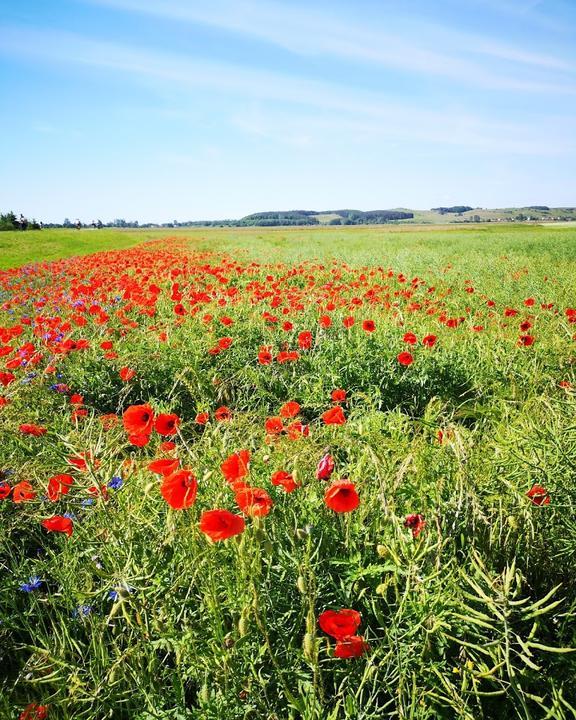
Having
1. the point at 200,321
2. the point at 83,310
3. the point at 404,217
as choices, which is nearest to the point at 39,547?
the point at 200,321

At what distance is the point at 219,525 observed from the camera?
108 centimetres

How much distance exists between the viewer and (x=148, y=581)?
1.59 m

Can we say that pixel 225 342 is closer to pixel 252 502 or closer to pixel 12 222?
pixel 252 502

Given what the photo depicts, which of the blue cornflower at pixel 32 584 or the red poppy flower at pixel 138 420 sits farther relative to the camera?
the blue cornflower at pixel 32 584

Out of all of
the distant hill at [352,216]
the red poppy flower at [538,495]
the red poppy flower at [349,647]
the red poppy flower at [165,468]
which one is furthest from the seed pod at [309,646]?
the distant hill at [352,216]

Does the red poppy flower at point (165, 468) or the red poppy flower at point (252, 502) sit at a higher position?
the red poppy flower at point (165, 468)

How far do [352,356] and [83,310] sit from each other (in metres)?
4.02

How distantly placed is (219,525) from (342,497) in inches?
14.4

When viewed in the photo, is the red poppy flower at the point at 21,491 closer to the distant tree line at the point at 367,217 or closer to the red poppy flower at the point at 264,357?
the red poppy flower at the point at 264,357

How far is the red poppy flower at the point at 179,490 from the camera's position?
1.14 m

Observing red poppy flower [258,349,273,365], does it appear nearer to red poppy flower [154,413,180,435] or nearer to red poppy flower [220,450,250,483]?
red poppy flower [154,413,180,435]

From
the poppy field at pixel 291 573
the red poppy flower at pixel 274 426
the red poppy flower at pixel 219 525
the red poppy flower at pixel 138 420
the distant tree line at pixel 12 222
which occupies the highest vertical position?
the distant tree line at pixel 12 222

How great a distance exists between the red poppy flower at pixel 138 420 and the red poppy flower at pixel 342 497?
2.24ft

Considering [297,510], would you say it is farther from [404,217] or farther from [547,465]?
[404,217]
